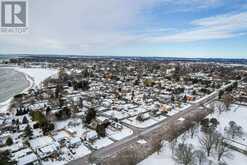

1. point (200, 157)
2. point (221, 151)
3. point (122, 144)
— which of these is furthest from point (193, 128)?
point (122, 144)

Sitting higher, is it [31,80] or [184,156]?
[31,80]

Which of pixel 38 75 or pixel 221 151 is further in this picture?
pixel 38 75

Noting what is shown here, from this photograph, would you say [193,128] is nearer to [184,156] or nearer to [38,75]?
[184,156]

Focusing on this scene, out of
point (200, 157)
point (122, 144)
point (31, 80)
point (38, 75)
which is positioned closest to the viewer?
point (200, 157)

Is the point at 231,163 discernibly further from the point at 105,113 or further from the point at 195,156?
the point at 105,113

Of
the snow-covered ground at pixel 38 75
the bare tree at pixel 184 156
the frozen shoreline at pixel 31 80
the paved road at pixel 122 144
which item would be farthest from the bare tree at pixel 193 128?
the snow-covered ground at pixel 38 75

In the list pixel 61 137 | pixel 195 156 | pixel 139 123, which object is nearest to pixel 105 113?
pixel 139 123

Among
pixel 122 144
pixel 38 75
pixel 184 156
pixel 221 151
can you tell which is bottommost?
pixel 122 144

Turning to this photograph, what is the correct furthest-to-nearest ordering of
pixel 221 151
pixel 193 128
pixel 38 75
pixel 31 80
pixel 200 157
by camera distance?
→ pixel 38 75 < pixel 31 80 < pixel 193 128 < pixel 221 151 < pixel 200 157

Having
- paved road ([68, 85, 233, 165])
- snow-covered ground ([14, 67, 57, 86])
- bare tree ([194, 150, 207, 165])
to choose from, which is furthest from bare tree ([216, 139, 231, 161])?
snow-covered ground ([14, 67, 57, 86])

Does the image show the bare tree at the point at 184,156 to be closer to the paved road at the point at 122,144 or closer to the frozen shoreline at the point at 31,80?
the paved road at the point at 122,144

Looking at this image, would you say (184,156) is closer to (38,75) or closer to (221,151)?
(221,151)
